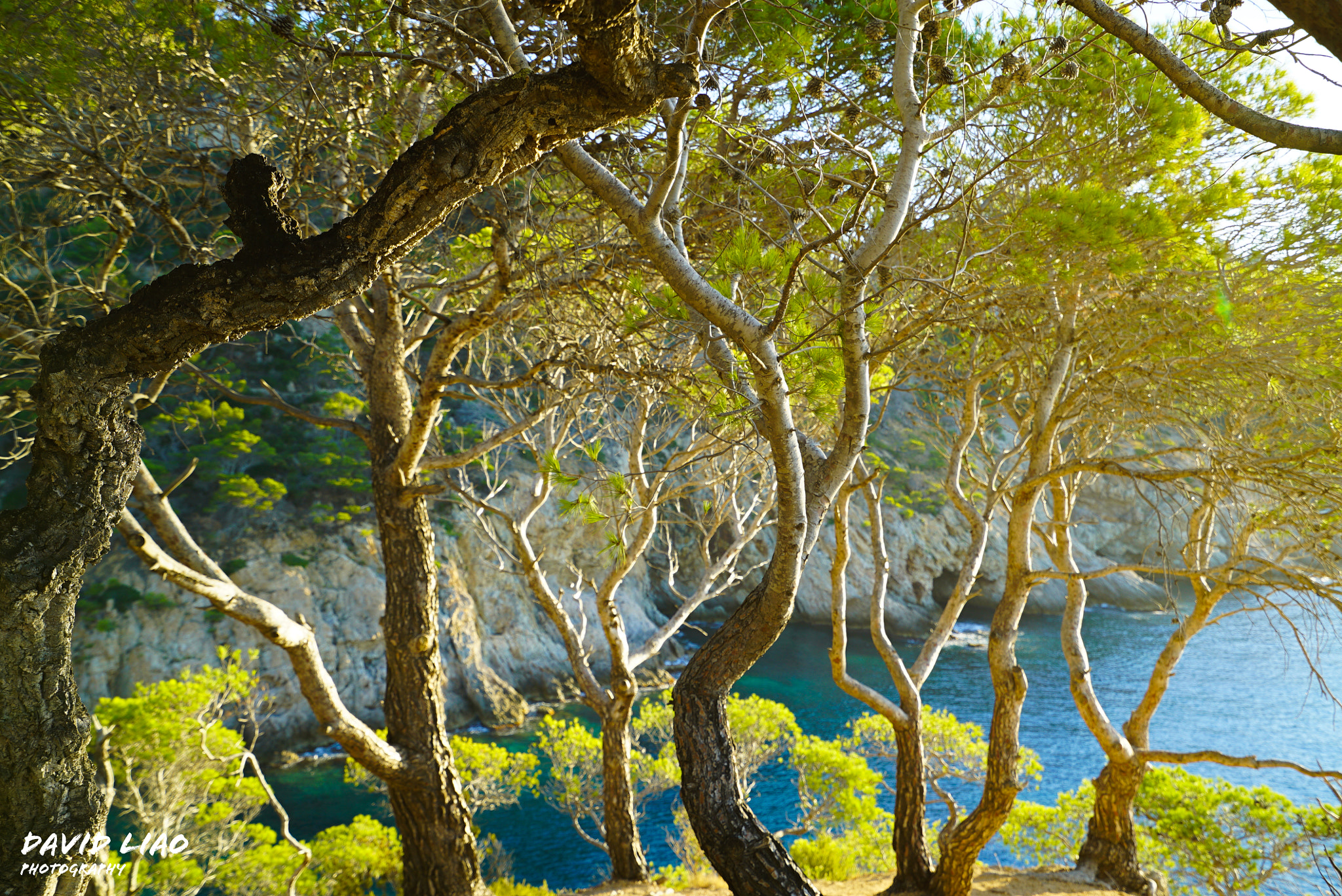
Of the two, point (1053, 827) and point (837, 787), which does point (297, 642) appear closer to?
point (837, 787)

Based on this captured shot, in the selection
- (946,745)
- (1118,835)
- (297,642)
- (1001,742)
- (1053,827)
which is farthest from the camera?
(946,745)

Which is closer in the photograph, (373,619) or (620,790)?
(620,790)

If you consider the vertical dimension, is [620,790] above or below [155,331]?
below

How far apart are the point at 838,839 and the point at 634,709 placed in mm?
5173

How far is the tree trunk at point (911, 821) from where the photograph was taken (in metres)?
4.88

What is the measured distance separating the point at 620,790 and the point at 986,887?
9.28ft

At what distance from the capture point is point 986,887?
5.28 meters

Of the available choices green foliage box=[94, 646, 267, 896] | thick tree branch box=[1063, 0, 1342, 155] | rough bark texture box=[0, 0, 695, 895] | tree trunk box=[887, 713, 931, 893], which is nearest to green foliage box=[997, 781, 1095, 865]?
tree trunk box=[887, 713, 931, 893]

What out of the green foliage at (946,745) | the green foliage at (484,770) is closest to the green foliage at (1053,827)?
the green foliage at (946,745)

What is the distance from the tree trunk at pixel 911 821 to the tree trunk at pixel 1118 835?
5.35ft

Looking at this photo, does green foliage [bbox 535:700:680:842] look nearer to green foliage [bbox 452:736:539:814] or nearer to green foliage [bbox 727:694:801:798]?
green foliage [bbox 452:736:539:814]

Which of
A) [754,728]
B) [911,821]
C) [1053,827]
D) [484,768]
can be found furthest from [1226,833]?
[484,768]

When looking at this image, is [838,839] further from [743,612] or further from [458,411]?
[458,411]

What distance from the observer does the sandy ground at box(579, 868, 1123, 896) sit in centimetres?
491
